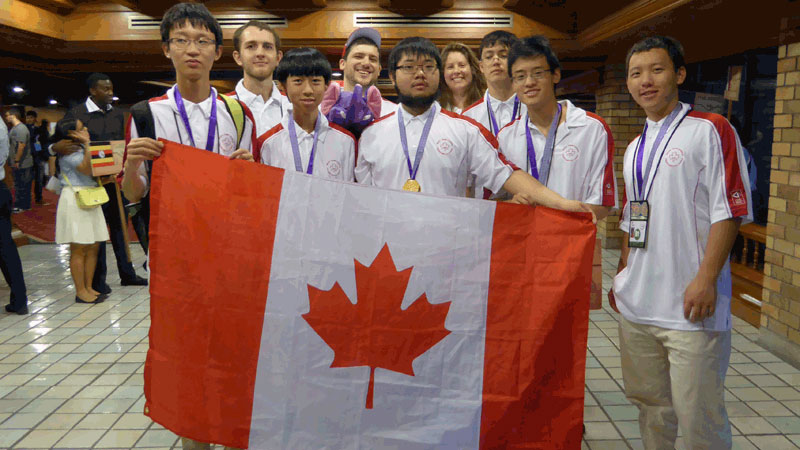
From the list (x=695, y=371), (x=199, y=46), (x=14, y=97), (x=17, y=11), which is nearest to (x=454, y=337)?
(x=695, y=371)

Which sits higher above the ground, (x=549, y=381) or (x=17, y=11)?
(x=17, y=11)

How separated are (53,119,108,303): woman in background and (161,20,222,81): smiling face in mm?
3036

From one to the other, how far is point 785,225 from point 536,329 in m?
2.66

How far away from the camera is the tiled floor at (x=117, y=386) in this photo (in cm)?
259

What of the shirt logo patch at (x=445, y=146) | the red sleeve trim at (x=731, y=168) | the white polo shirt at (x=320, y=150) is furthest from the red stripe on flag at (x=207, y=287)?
the red sleeve trim at (x=731, y=168)

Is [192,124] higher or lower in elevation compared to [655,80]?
lower

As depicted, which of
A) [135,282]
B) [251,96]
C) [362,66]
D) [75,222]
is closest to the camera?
[362,66]

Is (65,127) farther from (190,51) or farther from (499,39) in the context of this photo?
(499,39)

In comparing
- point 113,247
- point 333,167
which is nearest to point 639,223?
point 333,167

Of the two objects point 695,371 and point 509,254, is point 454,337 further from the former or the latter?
point 695,371

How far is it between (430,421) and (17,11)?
614 centimetres

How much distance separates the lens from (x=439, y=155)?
6.89ft

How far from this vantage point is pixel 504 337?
1.82m

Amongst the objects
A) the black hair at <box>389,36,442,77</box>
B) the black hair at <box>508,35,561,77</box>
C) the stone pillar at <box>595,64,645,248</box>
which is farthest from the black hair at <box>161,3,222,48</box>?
the stone pillar at <box>595,64,645,248</box>
